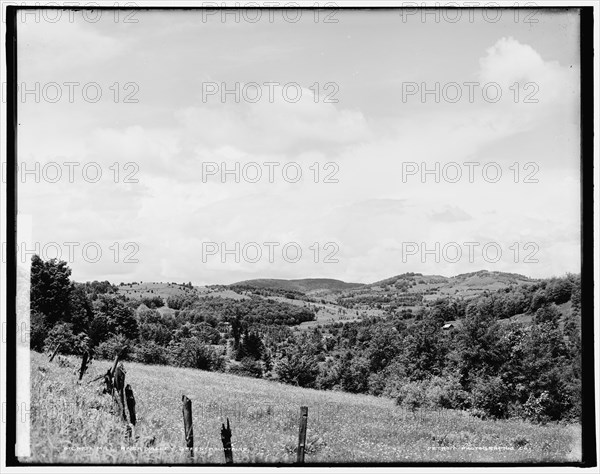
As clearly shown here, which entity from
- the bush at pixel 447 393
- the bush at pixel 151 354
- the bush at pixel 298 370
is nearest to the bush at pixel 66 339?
the bush at pixel 151 354

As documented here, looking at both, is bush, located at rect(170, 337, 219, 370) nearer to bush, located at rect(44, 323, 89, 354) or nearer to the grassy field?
the grassy field

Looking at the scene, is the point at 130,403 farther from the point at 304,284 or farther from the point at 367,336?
the point at 367,336

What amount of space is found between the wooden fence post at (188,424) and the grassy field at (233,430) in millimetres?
79

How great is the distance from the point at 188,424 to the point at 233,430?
66 centimetres

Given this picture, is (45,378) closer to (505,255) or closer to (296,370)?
(296,370)

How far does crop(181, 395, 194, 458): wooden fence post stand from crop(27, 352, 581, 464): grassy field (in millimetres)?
79

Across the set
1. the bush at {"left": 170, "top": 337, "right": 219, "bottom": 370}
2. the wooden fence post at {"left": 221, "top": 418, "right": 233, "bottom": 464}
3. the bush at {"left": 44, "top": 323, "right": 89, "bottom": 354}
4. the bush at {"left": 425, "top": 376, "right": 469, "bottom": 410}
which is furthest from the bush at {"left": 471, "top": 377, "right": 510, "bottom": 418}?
the bush at {"left": 44, "top": 323, "right": 89, "bottom": 354}

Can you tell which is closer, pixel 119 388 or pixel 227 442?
pixel 227 442

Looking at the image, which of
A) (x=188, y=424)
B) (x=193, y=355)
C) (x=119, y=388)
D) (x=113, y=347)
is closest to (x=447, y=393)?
(x=193, y=355)

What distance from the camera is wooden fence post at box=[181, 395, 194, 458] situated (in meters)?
9.08

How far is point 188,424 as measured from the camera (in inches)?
361

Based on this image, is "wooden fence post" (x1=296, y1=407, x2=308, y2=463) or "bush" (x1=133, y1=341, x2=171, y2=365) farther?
"bush" (x1=133, y1=341, x2=171, y2=365)

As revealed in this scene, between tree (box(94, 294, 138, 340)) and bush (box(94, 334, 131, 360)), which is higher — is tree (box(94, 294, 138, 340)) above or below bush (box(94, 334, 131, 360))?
above

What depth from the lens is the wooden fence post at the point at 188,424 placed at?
29.8 ft
